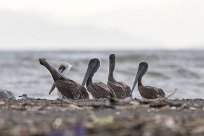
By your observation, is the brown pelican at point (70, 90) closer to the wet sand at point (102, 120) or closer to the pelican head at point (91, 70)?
the pelican head at point (91, 70)

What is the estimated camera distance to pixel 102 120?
621 centimetres

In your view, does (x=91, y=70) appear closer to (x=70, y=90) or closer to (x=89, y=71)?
(x=89, y=71)

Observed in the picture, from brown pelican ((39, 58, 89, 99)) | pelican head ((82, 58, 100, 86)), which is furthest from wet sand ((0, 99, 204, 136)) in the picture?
pelican head ((82, 58, 100, 86))

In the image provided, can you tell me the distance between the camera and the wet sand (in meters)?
5.84

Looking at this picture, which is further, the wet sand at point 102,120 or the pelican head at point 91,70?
the pelican head at point 91,70

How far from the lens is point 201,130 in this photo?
610 centimetres

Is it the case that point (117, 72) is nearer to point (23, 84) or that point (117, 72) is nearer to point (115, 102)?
point (23, 84)

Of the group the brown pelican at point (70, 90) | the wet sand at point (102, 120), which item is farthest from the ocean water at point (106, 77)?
the wet sand at point (102, 120)

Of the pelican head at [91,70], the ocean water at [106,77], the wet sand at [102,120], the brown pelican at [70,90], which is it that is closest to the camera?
the wet sand at [102,120]

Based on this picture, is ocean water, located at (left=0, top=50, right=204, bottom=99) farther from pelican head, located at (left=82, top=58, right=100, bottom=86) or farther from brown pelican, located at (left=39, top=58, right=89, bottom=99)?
Result: brown pelican, located at (left=39, top=58, right=89, bottom=99)

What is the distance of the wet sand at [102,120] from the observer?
5.84 metres

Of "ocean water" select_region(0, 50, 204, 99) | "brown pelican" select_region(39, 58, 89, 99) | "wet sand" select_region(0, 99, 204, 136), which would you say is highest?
"wet sand" select_region(0, 99, 204, 136)

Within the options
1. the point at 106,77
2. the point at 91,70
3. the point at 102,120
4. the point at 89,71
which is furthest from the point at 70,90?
the point at 106,77

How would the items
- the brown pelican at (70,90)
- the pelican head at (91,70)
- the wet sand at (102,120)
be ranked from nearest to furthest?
the wet sand at (102,120)
the brown pelican at (70,90)
the pelican head at (91,70)
